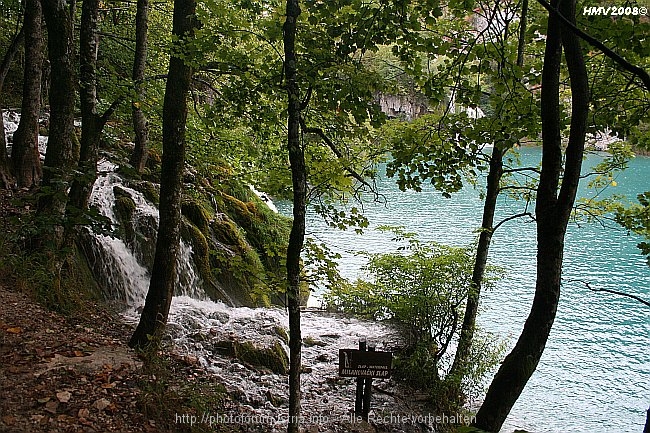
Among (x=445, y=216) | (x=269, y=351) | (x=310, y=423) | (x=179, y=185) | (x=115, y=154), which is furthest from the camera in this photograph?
(x=445, y=216)

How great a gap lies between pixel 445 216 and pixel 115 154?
1716 centimetres

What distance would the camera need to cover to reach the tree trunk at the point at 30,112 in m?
7.32

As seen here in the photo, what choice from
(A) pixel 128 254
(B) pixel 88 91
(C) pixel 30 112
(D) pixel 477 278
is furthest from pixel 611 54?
(C) pixel 30 112

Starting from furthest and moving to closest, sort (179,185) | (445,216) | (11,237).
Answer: (445,216), (11,237), (179,185)

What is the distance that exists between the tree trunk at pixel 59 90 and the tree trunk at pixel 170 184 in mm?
1142

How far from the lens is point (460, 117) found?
Result: 5.61 m

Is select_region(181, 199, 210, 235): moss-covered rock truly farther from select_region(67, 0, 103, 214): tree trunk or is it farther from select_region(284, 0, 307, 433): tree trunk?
select_region(284, 0, 307, 433): tree trunk

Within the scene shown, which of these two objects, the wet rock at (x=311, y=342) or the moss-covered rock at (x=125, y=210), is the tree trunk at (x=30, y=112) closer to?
the moss-covered rock at (x=125, y=210)

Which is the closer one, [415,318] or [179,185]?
[179,185]

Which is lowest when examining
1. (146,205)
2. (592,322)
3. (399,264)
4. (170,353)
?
(592,322)

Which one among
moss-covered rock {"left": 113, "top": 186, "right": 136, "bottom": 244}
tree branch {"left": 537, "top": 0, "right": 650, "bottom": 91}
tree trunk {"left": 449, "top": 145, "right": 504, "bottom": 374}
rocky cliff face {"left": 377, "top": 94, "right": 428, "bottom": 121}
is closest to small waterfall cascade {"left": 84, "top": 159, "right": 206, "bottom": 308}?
moss-covered rock {"left": 113, "top": 186, "right": 136, "bottom": 244}

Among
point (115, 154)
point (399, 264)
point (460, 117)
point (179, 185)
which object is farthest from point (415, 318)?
point (115, 154)

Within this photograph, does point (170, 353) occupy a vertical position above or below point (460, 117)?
below

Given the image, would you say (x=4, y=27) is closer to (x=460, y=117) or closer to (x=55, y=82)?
(x=55, y=82)
